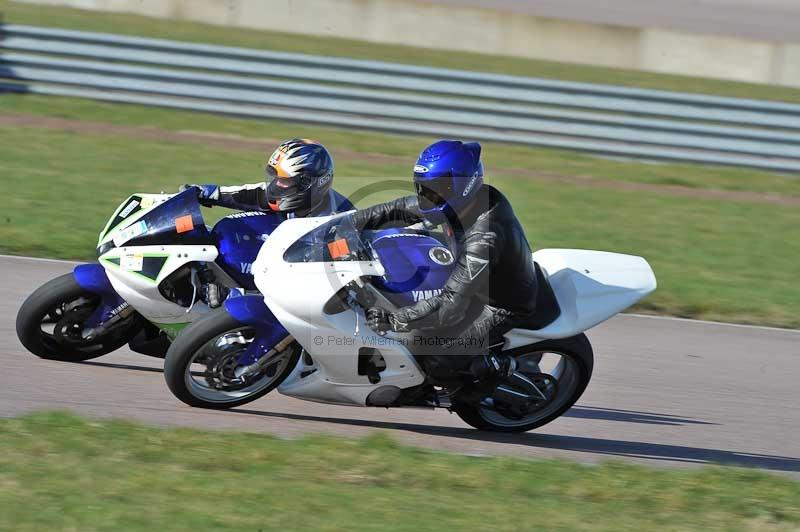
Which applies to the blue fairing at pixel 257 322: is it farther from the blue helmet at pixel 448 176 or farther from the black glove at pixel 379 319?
the blue helmet at pixel 448 176

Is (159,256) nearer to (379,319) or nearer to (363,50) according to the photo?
(379,319)

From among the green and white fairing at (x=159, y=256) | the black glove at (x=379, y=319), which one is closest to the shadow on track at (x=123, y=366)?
the green and white fairing at (x=159, y=256)

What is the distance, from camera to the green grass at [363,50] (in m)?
19.9

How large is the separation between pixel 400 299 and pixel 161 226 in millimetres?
1469

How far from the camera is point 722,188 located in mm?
14445

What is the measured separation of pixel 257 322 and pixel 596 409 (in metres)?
2.54

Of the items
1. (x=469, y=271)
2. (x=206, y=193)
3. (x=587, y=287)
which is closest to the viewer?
(x=469, y=271)

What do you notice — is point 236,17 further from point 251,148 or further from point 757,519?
point 757,519

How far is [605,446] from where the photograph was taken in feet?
21.2

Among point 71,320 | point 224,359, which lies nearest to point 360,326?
point 224,359

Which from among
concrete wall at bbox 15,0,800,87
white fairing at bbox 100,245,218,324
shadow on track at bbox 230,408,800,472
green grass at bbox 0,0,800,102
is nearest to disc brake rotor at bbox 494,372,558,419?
shadow on track at bbox 230,408,800,472

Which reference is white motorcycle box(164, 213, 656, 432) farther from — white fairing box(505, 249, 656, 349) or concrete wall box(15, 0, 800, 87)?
concrete wall box(15, 0, 800, 87)

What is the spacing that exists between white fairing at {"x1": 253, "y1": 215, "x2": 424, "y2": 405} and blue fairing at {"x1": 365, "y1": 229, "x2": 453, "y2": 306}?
109mm

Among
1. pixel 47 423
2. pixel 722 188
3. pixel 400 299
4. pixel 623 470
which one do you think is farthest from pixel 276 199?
pixel 722 188
